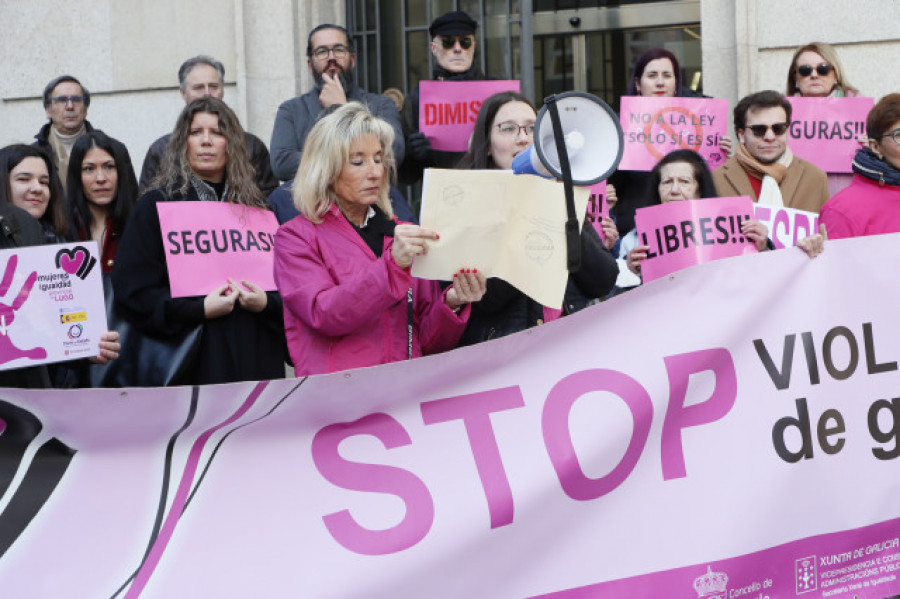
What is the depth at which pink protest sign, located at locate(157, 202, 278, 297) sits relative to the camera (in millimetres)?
4812

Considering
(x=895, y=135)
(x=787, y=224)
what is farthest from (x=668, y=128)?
(x=787, y=224)

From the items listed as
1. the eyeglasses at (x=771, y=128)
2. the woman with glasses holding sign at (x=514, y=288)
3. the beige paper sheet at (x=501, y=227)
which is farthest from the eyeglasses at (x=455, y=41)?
the beige paper sheet at (x=501, y=227)

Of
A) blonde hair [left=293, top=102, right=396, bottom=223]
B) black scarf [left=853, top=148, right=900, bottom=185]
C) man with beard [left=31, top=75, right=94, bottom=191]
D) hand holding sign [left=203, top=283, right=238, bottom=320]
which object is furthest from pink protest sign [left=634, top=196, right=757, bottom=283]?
man with beard [left=31, top=75, right=94, bottom=191]

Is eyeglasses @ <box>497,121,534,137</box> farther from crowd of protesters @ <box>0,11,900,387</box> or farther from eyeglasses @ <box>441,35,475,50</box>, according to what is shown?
eyeglasses @ <box>441,35,475,50</box>

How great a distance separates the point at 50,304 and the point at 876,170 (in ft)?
10.4

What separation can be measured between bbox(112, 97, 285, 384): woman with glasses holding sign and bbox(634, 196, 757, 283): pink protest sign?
1.48 metres

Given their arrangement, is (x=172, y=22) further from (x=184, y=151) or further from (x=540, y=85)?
(x=184, y=151)

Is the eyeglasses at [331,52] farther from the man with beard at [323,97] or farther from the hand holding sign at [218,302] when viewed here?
the hand holding sign at [218,302]

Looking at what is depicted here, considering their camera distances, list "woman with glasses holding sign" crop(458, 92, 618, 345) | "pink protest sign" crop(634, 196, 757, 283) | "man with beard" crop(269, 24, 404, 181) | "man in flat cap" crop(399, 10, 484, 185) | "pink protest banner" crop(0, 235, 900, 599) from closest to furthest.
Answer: "pink protest banner" crop(0, 235, 900, 599) < "woman with glasses holding sign" crop(458, 92, 618, 345) < "pink protest sign" crop(634, 196, 757, 283) < "man with beard" crop(269, 24, 404, 181) < "man in flat cap" crop(399, 10, 484, 185)

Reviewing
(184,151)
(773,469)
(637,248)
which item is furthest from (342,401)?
(184,151)

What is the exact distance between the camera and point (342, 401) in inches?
133

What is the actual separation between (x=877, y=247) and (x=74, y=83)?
175 inches

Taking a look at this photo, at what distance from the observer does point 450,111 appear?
19.8 ft

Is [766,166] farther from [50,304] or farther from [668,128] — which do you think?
[50,304]
